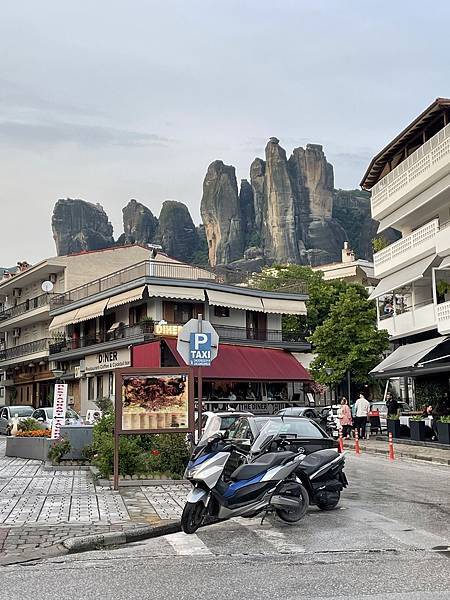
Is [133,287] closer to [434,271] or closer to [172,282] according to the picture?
[172,282]

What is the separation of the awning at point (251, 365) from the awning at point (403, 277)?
829 cm

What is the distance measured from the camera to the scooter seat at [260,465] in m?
9.41

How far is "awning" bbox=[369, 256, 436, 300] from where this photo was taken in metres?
30.9

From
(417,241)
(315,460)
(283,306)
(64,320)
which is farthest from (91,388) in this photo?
(315,460)

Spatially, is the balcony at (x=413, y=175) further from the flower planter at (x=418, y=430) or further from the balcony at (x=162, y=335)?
the balcony at (x=162, y=335)

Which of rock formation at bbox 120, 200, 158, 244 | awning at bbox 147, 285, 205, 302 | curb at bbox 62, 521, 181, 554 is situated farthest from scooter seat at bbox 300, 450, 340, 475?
rock formation at bbox 120, 200, 158, 244

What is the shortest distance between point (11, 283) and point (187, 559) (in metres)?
57.3

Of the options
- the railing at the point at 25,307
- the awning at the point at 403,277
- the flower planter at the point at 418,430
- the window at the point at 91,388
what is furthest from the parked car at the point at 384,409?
the railing at the point at 25,307

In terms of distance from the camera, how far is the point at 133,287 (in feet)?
133

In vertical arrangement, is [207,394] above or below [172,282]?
below

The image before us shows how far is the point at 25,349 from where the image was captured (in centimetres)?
5903

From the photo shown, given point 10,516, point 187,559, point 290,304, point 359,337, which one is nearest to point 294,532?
point 187,559

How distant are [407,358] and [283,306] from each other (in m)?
16.6

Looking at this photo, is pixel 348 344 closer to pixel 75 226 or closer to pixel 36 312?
pixel 36 312
